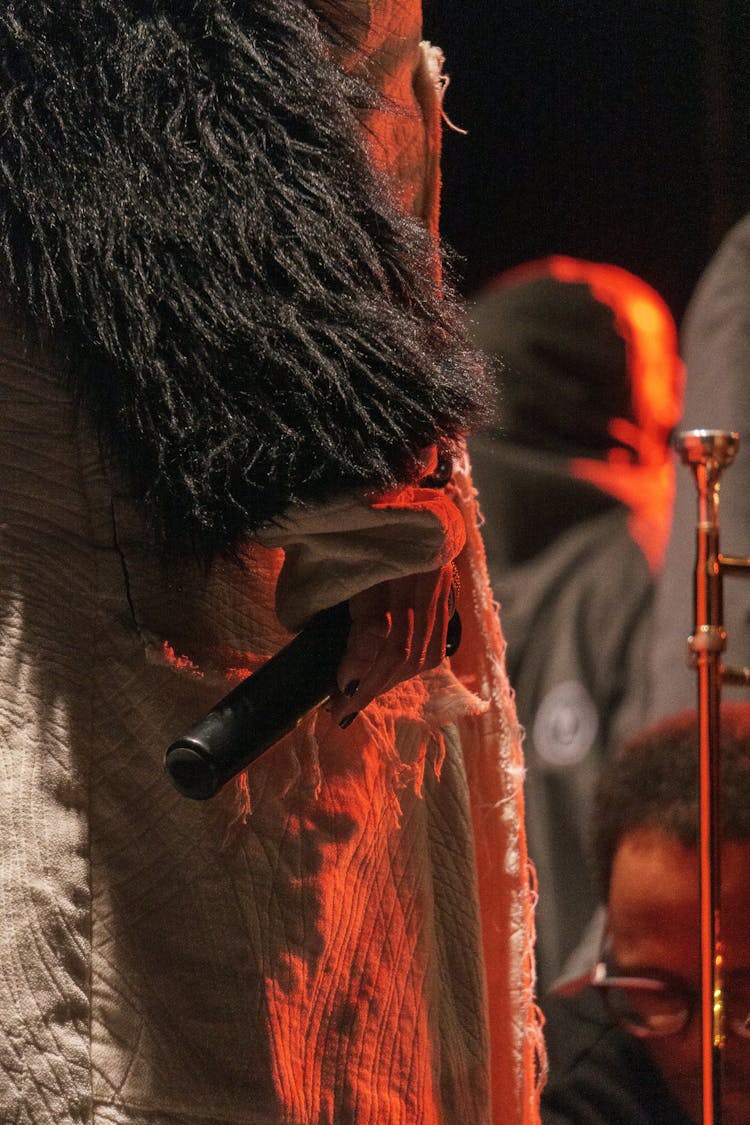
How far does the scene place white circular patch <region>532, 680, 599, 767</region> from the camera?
2.32 m

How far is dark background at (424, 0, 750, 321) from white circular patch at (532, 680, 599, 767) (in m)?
0.66

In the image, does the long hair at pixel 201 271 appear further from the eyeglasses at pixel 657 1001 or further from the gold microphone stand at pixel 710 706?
the eyeglasses at pixel 657 1001

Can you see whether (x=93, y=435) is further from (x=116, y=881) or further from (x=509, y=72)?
(x=509, y=72)

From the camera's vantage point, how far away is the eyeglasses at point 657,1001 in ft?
3.63

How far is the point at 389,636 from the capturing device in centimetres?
75

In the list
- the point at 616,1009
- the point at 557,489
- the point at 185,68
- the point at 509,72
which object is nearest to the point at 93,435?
the point at 185,68

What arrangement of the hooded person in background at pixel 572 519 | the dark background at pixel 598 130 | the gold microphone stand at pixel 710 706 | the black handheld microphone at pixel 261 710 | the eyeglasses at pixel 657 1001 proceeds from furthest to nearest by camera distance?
the hooded person in background at pixel 572 519, the dark background at pixel 598 130, the eyeglasses at pixel 657 1001, the gold microphone stand at pixel 710 706, the black handheld microphone at pixel 261 710

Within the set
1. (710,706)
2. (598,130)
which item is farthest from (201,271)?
(598,130)

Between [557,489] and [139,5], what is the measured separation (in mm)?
2143

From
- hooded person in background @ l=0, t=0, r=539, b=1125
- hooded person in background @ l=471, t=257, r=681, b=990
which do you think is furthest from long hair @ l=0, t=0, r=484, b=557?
hooded person in background @ l=471, t=257, r=681, b=990

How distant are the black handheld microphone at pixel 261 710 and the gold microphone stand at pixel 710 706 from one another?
36cm

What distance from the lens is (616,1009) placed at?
3.74ft

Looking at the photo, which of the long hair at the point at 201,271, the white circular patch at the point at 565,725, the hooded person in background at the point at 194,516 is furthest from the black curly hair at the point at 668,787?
the white circular patch at the point at 565,725

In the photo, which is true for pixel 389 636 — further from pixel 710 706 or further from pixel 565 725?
pixel 565 725
